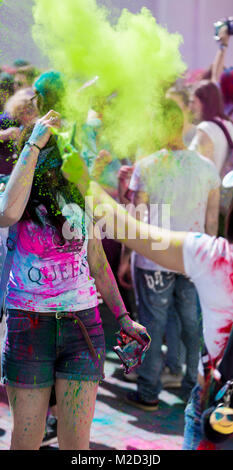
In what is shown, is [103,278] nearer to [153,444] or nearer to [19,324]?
[19,324]

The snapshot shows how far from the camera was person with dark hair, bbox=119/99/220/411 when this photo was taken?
3422mm

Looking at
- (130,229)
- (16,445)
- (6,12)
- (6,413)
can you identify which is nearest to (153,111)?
(6,12)

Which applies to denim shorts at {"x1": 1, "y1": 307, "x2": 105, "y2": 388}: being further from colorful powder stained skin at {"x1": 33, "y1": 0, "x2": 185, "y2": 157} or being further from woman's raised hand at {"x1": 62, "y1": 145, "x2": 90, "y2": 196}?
colorful powder stained skin at {"x1": 33, "y1": 0, "x2": 185, "y2": 157}

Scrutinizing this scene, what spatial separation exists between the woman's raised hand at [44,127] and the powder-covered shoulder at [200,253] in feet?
1.95

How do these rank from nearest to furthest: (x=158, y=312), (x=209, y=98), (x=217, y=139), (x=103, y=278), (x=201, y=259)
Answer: (x=201, y=259) < (x=103, y=278) < (x=158, y=312) < (x=217, y=139) < (x=209, y=98)

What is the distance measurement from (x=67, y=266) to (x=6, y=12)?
2.84ft

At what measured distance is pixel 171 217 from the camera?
11.5 feet

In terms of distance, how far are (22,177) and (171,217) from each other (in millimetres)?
1608

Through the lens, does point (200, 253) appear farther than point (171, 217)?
No

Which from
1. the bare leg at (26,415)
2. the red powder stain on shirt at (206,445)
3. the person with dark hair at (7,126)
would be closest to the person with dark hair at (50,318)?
the bare leg at (26,415)

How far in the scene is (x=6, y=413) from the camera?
11.6ft

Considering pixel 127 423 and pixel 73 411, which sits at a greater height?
pixel 73 411

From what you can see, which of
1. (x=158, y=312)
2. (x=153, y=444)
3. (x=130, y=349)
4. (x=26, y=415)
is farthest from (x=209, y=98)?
(x=26, y=415)

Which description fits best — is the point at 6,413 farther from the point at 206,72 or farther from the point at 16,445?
the point at 206,72
